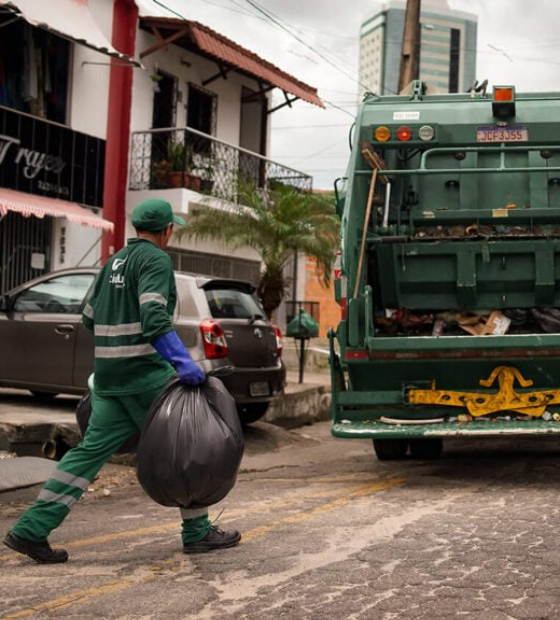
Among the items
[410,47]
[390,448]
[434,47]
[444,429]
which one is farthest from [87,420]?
[434,47]

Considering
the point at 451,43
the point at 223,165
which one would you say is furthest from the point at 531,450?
the point at 451,43

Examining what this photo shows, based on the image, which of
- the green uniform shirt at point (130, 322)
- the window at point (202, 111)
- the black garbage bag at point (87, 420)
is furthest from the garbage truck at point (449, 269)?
the window at point (202, 111)

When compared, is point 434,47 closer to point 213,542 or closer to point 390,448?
point 390,448

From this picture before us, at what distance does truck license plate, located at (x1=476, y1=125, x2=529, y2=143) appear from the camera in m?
7.67

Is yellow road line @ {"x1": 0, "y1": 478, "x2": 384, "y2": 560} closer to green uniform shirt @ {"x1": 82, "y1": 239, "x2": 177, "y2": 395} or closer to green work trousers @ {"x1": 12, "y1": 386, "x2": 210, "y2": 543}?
green work trousers @ {"x1": 12, "y1": 386, "x2": 210, "y2": 543}

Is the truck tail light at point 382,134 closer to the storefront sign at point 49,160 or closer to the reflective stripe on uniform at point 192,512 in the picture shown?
the reflective stripe on uniform at point 192,512

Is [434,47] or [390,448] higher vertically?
[434,47]

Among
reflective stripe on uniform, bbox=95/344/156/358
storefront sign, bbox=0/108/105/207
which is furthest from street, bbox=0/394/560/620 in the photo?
storefront sign, bbox=0/108/105/207

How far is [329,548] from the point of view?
191 inches

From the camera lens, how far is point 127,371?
4867mm

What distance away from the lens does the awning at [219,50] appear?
1778cm

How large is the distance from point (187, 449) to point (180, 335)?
4.21m

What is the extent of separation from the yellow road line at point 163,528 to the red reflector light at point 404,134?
248 centimetres

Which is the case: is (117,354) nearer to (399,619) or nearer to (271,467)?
(399,619)
